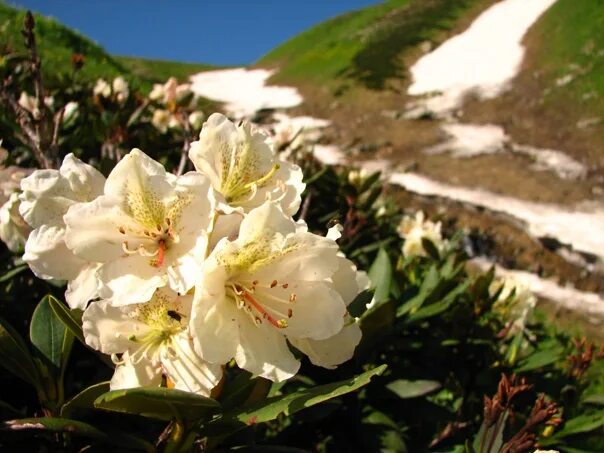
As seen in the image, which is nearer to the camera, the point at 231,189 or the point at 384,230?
the point at 231,189

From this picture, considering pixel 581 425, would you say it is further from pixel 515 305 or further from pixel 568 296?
pixel 568 296

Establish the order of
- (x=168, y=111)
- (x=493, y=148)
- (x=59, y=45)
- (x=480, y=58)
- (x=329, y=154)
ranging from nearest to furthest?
(x=168, y=111)
(x=493, y=148)
(x=329, y=154)
(x=59, y=45)
(x=480, y=58)

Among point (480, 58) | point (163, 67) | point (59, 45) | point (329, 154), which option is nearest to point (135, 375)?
point (329, 154)

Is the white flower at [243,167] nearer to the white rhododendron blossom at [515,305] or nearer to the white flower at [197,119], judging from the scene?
the white rhododendron blossom at [515,305]

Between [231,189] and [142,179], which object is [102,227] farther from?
[231,189]

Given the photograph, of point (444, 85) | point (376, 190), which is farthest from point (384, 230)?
point (444, 85)

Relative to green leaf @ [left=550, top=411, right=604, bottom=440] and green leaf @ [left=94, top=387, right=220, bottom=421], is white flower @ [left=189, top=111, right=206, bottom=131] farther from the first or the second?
green leaf @ [left=94, top=387, right=220, bottom=421]
